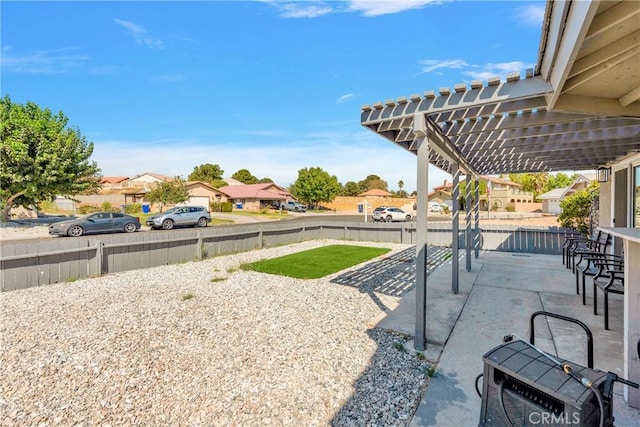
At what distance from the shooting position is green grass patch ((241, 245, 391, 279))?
783 cm

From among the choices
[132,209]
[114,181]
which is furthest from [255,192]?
[114,181]

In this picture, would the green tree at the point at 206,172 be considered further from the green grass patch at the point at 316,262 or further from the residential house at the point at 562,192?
the green grass patch at the point at 316,262

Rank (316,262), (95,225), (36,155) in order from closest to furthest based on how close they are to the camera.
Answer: (316,262)
(95,225)
(36,155)

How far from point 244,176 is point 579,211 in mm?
60710

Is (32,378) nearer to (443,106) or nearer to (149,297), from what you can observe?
(149,297)

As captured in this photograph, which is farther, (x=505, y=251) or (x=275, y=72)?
(x=275, y=72)

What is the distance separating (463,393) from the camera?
9.11 feet

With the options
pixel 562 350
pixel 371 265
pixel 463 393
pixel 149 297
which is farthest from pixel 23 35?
pixel 562 350

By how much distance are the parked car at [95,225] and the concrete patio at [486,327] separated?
1478 cm

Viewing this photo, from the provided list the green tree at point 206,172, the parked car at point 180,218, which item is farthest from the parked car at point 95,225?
the green tree at point 206,172

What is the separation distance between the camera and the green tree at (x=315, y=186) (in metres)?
47.1

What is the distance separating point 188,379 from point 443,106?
4034 mm

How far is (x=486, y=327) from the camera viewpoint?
13.9 ft

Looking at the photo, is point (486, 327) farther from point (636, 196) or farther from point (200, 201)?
point (200, 201)
